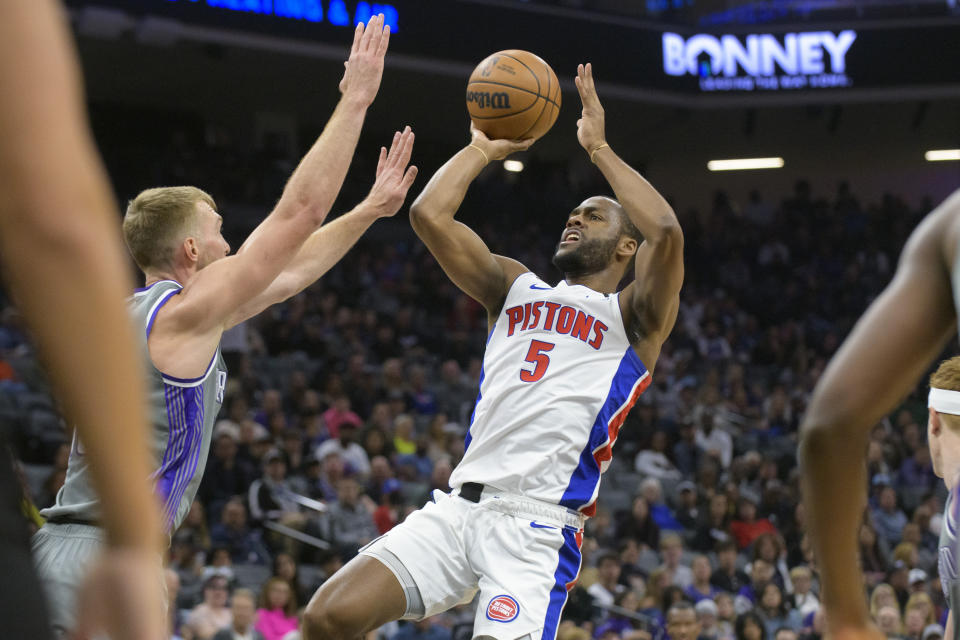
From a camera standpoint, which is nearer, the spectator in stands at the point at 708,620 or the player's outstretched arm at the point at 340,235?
the player's outstretched arm at the point at 340,235

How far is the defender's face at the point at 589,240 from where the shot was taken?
16.8 ft

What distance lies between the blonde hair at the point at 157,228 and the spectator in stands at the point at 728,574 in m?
8.42

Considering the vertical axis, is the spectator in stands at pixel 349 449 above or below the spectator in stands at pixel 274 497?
above

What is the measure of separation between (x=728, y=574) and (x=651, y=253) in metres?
7.10

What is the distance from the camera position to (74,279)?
3.35 ft

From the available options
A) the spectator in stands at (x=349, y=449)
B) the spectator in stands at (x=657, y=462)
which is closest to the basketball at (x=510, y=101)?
the spectator in stands at (x=349, y=449)

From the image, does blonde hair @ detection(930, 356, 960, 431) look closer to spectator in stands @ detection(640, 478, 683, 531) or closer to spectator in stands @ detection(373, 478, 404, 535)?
spectator in stands @ detection(373, 478, 404, 535)

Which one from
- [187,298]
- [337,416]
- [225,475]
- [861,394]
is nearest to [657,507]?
[337,416]

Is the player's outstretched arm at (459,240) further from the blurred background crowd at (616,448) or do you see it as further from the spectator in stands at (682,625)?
the spectator in stands at (682,625)

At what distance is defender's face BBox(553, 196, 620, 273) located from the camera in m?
5.13

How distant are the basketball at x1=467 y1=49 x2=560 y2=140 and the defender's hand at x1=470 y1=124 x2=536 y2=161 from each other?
0.04 meters

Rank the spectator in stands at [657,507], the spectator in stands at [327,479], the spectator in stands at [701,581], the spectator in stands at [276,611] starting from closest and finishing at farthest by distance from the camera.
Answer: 1. the spectator in stands at [276,611]
2. the spectator in stands at [327,479]
3. the spectator in stands at [701,581]
4. the spectator in stands at [657,507]

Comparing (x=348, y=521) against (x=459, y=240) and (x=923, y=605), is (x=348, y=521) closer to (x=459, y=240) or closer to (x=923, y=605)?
(x=923, y=605)

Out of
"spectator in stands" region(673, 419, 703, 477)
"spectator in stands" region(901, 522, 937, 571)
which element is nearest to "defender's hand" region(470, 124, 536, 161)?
"spectator in stands" region(901, 522, 937, 571)
